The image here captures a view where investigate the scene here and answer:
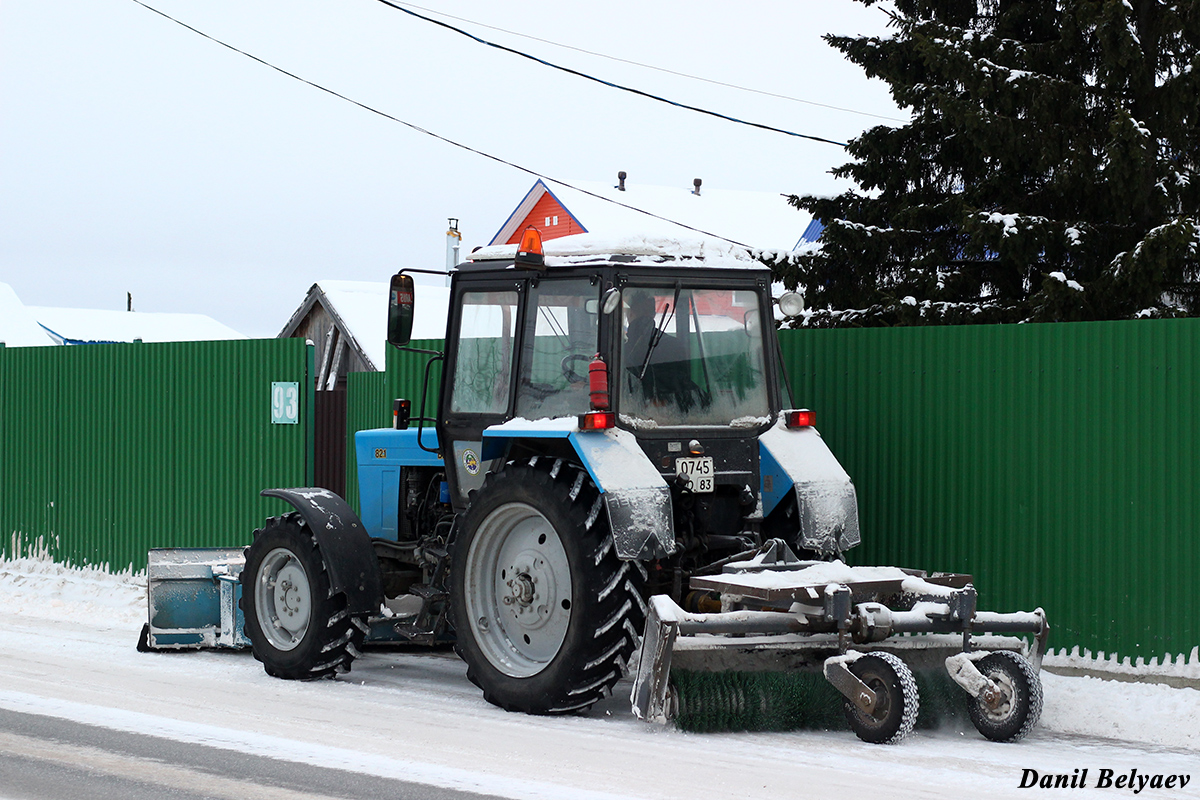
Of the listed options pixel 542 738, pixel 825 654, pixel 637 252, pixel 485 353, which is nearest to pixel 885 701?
pixel 825 654

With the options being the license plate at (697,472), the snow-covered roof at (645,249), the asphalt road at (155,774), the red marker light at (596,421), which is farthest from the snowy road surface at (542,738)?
the snow-covered roof at (645,249)

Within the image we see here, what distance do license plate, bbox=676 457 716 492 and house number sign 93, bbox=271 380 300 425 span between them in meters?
6.10

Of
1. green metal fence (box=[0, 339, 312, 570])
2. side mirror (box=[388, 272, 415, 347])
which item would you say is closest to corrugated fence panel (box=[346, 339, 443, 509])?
green metal fence (box=[0, 339, 312, 570])

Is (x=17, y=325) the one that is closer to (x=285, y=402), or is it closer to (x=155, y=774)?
(x=285, y=402)

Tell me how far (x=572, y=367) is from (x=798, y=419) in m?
1.41

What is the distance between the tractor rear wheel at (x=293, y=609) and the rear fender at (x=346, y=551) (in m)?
0.11

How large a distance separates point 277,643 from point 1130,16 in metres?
8.68

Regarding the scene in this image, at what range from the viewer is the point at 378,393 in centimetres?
1292

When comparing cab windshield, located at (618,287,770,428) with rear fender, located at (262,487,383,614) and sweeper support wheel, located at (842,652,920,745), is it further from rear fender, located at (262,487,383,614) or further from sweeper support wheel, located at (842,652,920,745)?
rear fender, located at (262,487,383,614)

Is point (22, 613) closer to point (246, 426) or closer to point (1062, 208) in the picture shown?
point (246, 426)

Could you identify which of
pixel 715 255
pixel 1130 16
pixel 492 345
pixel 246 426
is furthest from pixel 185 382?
pixel 1130 16

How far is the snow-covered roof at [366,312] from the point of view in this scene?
3062 cm

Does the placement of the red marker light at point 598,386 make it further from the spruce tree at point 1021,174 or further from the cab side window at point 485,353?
the spruce tree at point 1021,174

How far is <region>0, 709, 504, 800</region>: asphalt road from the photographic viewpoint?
6047 millimetres
